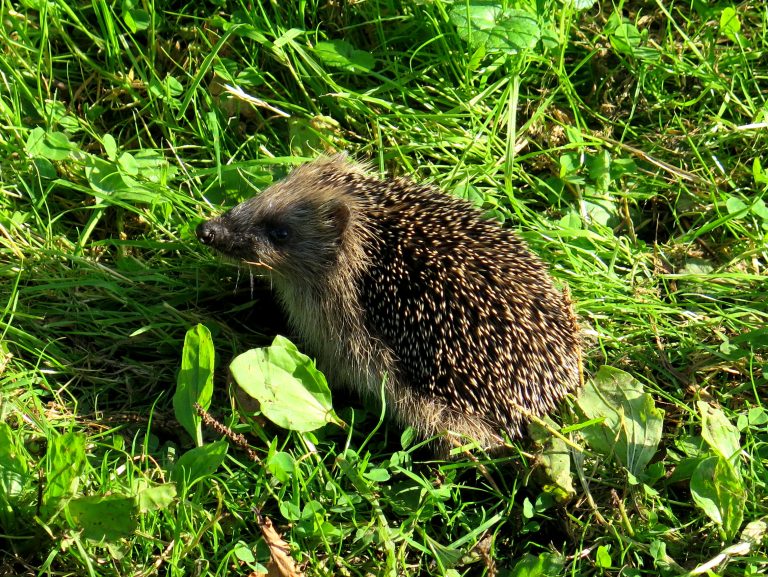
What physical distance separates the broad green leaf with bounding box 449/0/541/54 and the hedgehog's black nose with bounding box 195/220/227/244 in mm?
1807

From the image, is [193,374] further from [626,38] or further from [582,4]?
[626,38]

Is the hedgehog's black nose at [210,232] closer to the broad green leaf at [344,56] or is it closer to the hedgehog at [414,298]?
the hedgehog at [414,298]

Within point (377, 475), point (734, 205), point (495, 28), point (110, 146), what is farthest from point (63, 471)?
point (734, 205)

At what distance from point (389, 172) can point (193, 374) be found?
197 cm

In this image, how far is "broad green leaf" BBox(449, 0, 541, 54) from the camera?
5.19 metres

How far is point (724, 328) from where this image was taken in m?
4.97

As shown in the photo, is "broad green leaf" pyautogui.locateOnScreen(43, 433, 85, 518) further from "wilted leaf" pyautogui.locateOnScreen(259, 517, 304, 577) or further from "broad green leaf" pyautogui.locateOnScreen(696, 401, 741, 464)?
"broad green leaf" pyautogui.locateOnScreen(696, 401, 741, 464)

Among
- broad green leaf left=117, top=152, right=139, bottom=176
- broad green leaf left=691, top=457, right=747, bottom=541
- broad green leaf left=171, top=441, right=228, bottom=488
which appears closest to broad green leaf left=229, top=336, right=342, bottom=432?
broad green leaf left=171, top=441, right=228, bottom=488

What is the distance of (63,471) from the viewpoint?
11.4ft

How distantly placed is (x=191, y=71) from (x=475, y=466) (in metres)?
2.96

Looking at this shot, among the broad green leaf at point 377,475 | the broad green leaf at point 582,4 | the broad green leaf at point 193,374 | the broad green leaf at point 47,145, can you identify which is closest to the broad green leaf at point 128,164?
the broad green leaf at point 47,145

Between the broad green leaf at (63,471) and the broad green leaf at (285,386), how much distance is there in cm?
75

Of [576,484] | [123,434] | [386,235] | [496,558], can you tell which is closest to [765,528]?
[576,484]

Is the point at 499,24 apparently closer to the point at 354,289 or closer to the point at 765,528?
the point at 354,289
